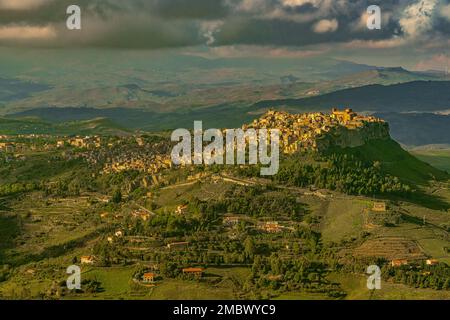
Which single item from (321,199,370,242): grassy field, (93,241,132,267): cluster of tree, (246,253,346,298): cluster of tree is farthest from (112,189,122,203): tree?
(246,253,346,298): cluster of tree

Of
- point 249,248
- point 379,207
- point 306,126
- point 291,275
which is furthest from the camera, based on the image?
point 306,126

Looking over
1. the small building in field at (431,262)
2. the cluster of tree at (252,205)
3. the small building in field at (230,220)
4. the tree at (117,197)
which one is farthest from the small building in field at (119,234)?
the small building in field at (431,262)

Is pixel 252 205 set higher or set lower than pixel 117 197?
higher

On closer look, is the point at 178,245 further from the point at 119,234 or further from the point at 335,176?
the point at 335,176

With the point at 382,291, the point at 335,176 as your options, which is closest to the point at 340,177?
the point at 335,176

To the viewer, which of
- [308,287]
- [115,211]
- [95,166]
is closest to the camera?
[308,287]

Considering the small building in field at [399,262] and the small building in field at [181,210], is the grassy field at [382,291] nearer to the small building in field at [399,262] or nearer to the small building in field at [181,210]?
the small building in field at [399,262]

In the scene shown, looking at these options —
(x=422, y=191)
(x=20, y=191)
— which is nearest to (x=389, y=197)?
(x=422, y=191)
